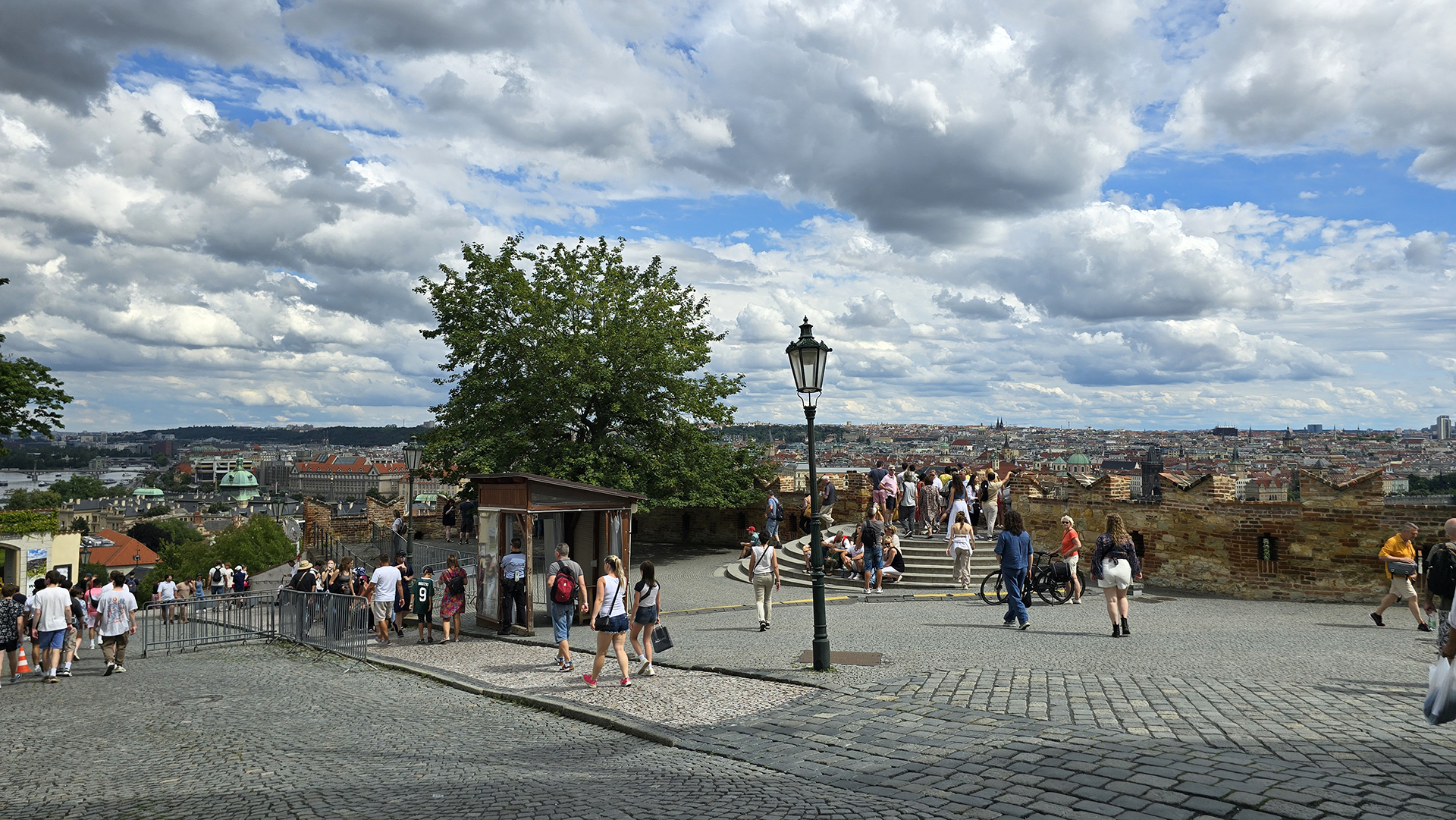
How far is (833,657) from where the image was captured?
1088 cm

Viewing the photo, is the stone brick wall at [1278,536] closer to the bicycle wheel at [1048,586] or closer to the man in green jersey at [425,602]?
the bicycle wheel at [1048,586]

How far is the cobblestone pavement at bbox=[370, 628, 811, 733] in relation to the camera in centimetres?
866

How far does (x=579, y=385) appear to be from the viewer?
25391mm

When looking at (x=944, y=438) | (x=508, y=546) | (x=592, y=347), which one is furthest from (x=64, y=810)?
(x=944, y=438)

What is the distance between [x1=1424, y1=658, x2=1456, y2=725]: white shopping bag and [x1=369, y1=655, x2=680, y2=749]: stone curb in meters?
5.14

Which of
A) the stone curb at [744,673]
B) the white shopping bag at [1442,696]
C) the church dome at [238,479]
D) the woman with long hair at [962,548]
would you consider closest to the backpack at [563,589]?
the stone curb at [744,673]

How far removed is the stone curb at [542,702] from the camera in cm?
804

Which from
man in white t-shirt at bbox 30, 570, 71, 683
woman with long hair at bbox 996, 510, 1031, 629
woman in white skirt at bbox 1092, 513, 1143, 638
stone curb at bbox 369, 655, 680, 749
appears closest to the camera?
stone curb at bbox 369, 655, 680, 749

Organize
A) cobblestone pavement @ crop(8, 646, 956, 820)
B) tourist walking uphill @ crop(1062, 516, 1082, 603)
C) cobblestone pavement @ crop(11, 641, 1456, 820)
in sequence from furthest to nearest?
1. tourist walking uphill @ crop(1062, 516, 1082, 603)
2. cobblestone pavement @ crop(8, 646, 956, 820)
3. cobblestone pavement @ crop(11, 641, 1456, 820)

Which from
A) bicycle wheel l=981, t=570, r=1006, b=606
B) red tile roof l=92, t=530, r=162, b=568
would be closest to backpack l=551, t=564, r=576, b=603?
bicycle wheel l=981, t=570, r=1006, b=606

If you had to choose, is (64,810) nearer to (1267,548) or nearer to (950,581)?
(950,581)

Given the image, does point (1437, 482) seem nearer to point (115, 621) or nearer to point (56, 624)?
point (115, 621)

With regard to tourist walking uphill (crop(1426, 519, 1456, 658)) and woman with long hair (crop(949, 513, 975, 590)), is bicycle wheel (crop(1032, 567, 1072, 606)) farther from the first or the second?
tourist walking uphill (crop(1426, 519, 1456, 658))

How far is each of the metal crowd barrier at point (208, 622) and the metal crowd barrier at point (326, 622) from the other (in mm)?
715
